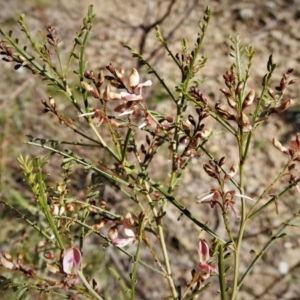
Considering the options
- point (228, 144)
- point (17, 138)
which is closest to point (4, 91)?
point (17, 138)

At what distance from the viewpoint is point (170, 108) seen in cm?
317

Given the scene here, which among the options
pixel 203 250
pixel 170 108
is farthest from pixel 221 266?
pixel 170 108

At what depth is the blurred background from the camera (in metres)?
2.38

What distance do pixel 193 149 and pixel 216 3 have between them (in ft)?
10.4

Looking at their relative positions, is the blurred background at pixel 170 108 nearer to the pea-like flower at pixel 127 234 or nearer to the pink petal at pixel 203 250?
the pea-like flower at pixel 127 234

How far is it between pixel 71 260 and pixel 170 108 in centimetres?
252

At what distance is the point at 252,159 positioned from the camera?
2.93 meters

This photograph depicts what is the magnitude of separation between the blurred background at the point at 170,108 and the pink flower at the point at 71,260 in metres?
0.98

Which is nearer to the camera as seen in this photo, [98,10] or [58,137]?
[58,137]

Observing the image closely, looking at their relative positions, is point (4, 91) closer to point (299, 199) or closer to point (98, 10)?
point (98, 10)

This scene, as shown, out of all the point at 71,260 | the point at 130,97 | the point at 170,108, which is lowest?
the point at 71,260

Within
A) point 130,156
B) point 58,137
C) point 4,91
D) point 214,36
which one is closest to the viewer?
point 130,156

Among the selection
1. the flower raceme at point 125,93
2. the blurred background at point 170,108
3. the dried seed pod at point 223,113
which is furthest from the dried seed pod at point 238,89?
the blurred background at point 170,108

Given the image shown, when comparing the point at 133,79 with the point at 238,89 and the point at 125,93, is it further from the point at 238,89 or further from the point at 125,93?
the point at 238,89
